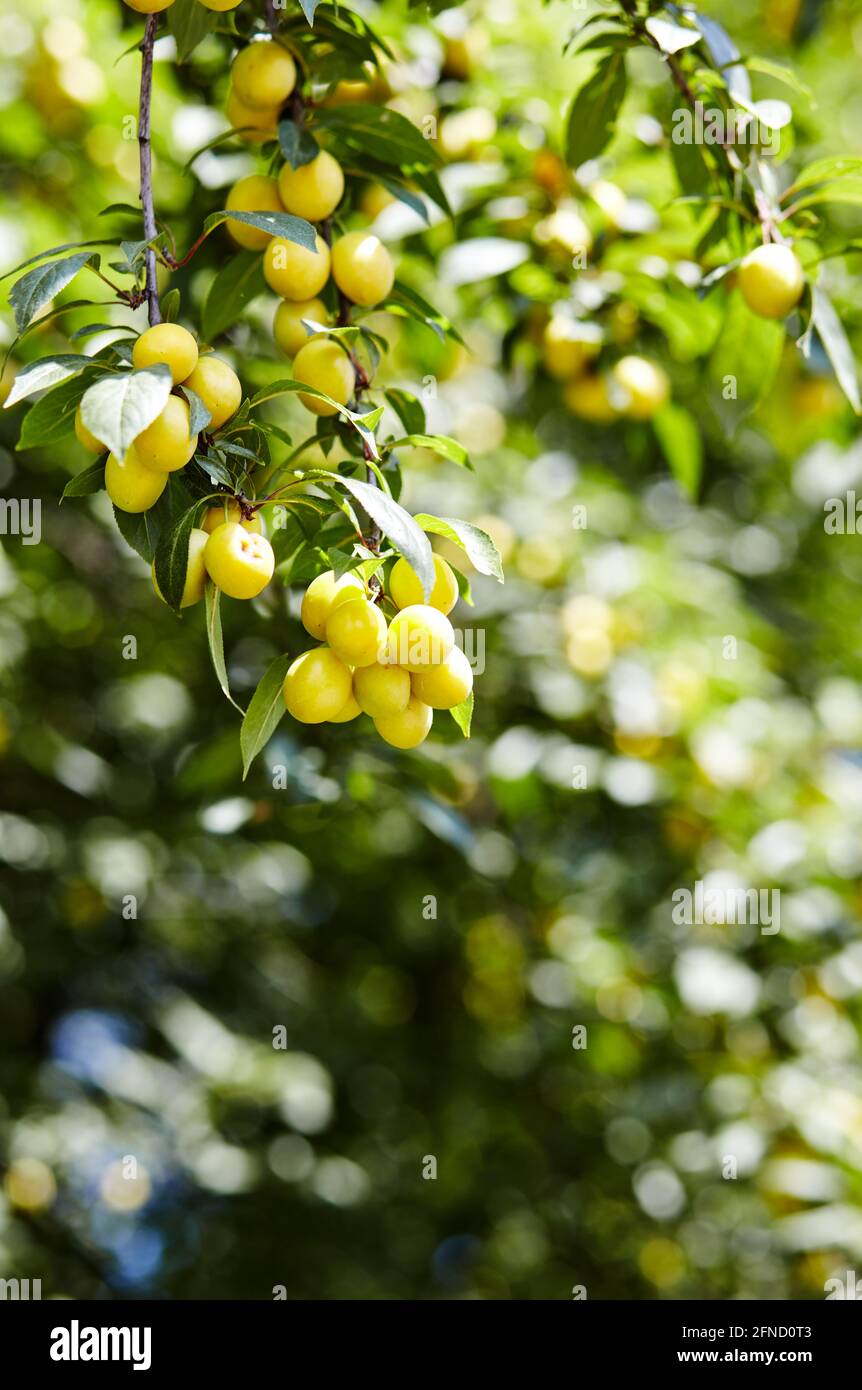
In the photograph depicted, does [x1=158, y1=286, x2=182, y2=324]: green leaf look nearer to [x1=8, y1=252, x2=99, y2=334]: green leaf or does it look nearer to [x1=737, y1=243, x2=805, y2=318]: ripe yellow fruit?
[x1=8, y1=252, x2=99, y2=334]: green leaf

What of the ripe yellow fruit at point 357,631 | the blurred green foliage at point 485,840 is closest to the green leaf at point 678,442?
the blurred green foliage at point 485,840

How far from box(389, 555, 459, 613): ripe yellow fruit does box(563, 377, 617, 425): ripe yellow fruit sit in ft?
2.82

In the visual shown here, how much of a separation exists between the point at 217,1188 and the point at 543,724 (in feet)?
3.90

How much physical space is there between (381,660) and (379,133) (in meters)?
0.60

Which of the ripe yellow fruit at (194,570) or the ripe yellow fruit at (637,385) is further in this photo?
the ripe yellow fruit at (637,385)

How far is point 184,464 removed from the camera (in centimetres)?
74

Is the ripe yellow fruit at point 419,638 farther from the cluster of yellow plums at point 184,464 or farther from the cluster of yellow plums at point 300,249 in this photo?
the cluster of yellow plums at point 300,249

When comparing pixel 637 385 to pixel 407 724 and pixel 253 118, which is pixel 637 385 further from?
pixel 407 724

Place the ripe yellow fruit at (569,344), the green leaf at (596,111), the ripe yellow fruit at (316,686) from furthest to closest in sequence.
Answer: the ripe yellow fruit at (569,344) < the green leaf at (596,111) < the ripe yellow fruit at (316,686)

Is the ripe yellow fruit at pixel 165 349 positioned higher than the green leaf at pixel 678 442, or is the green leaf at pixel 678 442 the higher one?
the green leaf at pixel 678 442

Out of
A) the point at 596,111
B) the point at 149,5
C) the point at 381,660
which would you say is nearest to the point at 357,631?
the point at 381,660

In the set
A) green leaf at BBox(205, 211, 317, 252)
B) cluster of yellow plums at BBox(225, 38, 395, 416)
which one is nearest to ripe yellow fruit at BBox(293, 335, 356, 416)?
cluster of yellow plums at BBox(225, 38, 395, 416)

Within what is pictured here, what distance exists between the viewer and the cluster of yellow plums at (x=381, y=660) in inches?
28.3

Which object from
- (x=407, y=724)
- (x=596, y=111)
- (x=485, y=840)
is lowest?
(x=485, y=840)
